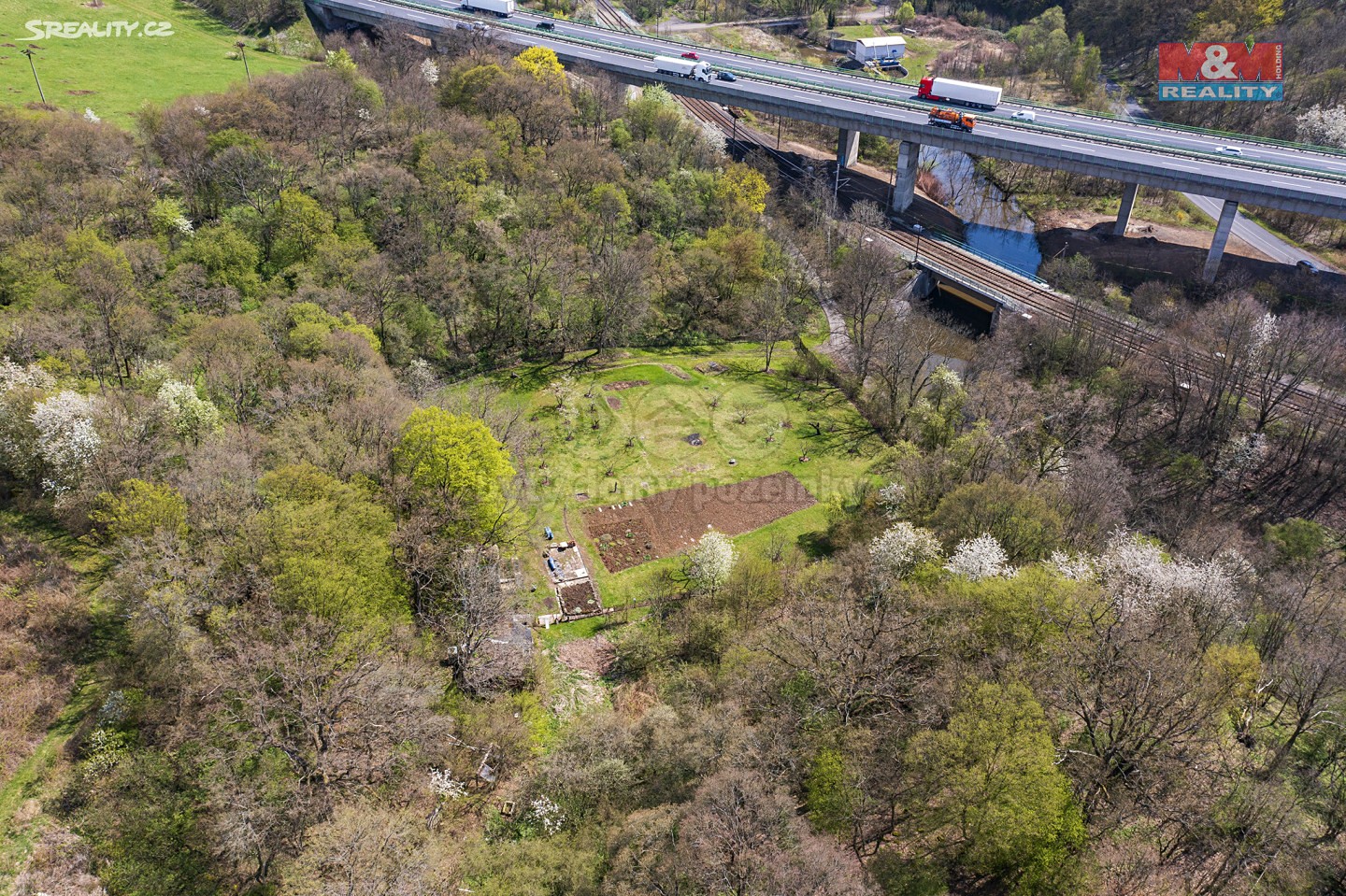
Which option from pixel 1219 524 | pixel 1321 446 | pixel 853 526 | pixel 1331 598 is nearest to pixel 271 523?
pixel 853 526

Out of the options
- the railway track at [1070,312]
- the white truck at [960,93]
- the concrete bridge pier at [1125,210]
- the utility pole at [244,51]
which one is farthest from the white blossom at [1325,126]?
the utility pole at [244,51]

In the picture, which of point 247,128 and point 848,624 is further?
point 247,128

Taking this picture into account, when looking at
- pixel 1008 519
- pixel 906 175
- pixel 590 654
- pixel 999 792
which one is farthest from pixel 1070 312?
pixel 999 792

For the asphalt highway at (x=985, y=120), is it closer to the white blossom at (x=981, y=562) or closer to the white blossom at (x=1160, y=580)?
the white blossom at (x=1160, y=580)

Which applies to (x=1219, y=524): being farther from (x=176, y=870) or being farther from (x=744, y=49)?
(x=744, y=49)

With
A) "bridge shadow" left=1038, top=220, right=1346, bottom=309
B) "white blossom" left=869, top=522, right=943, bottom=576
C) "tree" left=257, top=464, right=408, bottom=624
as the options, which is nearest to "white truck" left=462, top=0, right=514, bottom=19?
"bridge shadow" left=1038, top=220, right=1346, bottom=309

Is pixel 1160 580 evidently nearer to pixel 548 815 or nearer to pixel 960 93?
pixel 548 815

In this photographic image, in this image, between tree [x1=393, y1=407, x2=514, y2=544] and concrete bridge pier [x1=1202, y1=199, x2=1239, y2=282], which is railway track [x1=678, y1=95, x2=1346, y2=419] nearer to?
concrete bridge pier [x1=1202, y1=199, x2=1239, y2=282]
